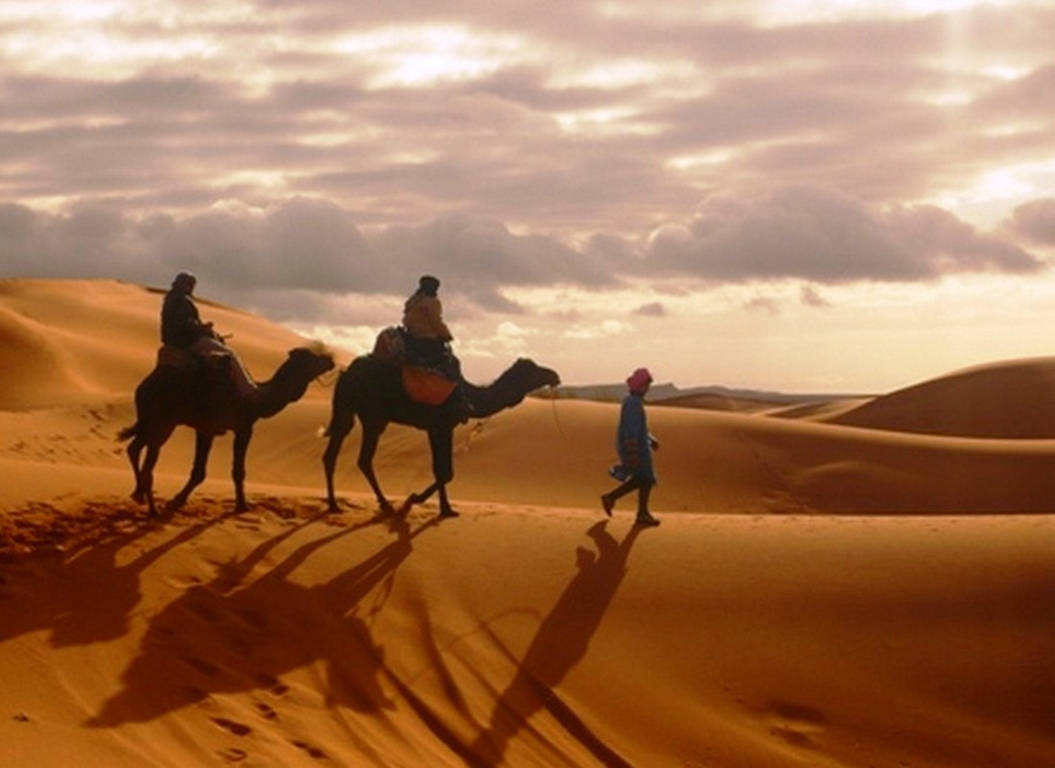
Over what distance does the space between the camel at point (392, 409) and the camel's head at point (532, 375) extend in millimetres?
14

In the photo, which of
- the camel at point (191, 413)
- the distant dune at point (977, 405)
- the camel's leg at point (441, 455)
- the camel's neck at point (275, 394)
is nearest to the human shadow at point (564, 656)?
the camel's leg at point (441, 455)

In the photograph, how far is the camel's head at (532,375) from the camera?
15477 mm

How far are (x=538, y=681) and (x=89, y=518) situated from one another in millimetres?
4904

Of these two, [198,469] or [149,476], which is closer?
[149,476]

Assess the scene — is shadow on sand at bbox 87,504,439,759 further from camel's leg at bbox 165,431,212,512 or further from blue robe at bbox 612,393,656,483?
blue robe at bbox 612,393,656,483

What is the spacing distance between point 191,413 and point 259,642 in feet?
13.0

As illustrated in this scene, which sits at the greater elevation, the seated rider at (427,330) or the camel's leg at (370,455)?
the seated rider at (427,330)

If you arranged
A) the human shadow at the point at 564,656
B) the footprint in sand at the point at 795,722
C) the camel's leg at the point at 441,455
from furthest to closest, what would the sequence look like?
1. the camel's leg at the point at 441,455
2. the footprint in sand at the point at 795,722
3. the human shadow at the point at 564,656

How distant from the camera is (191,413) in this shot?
13.7 m

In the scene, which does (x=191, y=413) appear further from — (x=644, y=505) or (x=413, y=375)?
(x=644, y=505)

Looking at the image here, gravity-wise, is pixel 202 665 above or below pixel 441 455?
below

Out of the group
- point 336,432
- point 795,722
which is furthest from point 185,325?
point 795,722

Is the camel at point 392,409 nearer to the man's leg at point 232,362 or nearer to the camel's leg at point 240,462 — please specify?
the camel's leg at point 240,462

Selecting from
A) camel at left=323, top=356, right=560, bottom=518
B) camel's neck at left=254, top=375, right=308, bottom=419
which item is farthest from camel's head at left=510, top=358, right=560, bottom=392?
camel's neck at left=254, top=375, right=308, bottom=419
